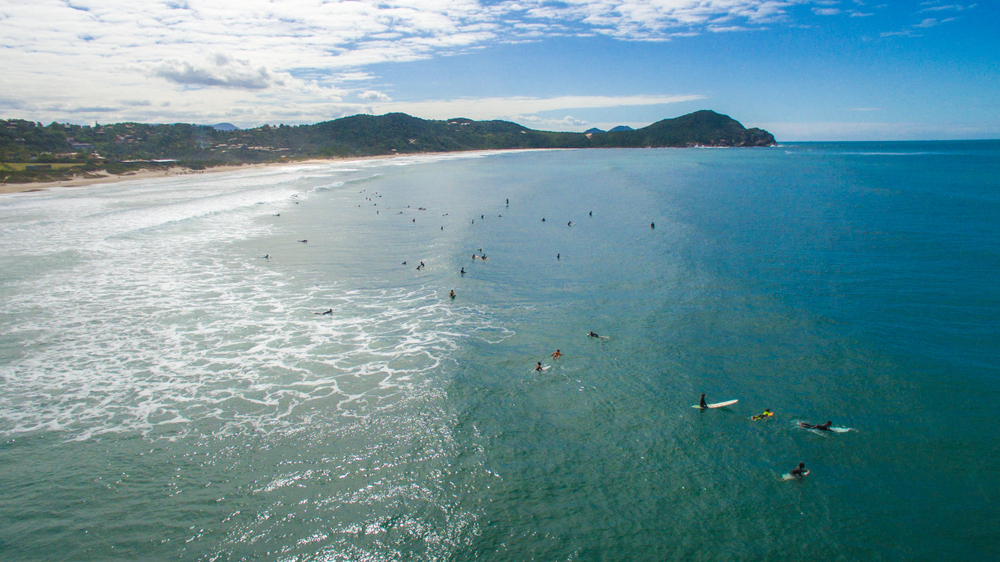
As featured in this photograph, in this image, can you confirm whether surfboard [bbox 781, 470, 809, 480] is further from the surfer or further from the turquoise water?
the surfer

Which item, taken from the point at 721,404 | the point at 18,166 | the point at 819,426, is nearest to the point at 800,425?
the point at 819,426

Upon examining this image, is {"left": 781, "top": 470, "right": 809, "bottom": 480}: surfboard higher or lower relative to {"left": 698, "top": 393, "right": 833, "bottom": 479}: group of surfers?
lower

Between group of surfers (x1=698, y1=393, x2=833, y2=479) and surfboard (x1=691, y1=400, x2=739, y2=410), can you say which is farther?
surfboard (x1=691, y1=400, x2=739, y2=410)

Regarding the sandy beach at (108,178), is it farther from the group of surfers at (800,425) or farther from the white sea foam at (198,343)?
the group of surfers at (800,425)

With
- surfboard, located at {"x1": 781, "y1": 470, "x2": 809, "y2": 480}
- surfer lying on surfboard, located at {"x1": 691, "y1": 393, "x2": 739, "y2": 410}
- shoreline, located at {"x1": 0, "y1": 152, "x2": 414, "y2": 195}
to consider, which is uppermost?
shoreline, located at {"x1": 0, "y1": 152, "x2": 414, "y2": 195}

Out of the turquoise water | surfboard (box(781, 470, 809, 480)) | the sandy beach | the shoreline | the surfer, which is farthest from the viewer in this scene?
the sandy beach

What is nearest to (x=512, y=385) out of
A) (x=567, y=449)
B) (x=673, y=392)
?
(x=567, y=449)

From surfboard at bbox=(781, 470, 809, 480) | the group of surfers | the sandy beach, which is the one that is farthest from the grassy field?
surfboard at bbox=(781, 470, 809, 480)

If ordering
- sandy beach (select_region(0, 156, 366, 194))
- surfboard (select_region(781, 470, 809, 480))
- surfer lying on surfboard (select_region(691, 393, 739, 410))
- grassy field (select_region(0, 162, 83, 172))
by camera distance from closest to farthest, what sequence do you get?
surfboard (select_region(781, 470, 809, 480)) < surfer lying on surfboard (select_region(691, 393, 739, 410)) < sandy beach (select_region(0, 156, 366, 194)) < grassy field (select_region(0, 162, 83, 172))

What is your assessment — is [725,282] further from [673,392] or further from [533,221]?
[533,221]
